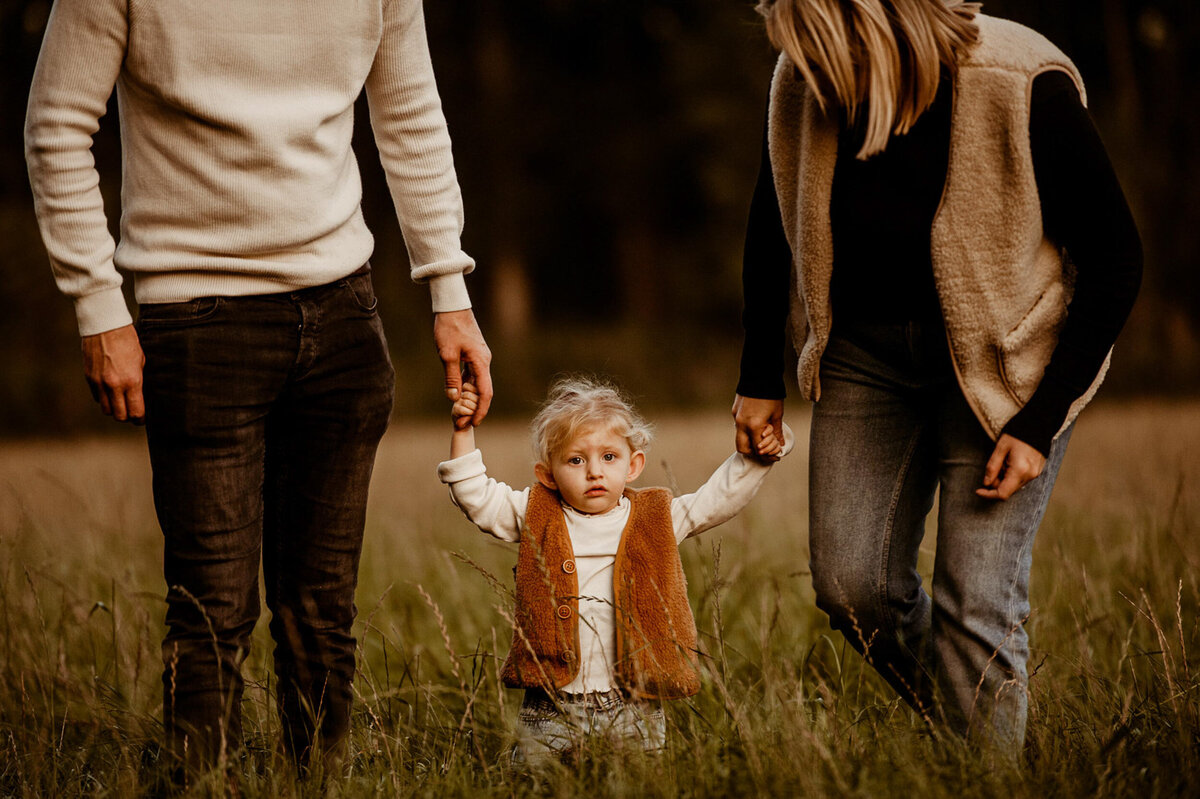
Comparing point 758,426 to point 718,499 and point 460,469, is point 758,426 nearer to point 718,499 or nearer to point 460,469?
point 718,499

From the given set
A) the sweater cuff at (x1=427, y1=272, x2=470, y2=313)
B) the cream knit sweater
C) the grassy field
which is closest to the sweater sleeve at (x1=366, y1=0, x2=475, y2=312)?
the sweater cuff at (x1=427, y1=272, x2=470, y2=313)

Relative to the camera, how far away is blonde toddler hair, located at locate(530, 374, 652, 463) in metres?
2.69

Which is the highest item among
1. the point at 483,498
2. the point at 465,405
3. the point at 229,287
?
the point at 229,287

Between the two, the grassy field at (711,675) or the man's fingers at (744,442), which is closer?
the grassy field at (711,675)

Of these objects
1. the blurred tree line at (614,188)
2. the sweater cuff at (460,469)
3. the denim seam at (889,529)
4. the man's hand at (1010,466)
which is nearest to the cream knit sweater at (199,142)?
the sweater cuff at (460,469)

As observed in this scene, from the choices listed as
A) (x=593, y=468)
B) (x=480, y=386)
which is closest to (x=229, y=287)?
(x=480, y=386)

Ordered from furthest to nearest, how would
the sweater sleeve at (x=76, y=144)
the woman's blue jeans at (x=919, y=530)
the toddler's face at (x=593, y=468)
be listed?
the toddler's face at (x=593, y=468), the woman's blue jeans at (x=919, y=530), the sweater sleeve at (x=76, y=144)

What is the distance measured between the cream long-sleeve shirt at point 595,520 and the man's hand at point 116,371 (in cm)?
68

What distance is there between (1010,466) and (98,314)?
1.93 metres

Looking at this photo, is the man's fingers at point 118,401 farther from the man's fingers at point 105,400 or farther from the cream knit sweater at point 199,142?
the cream knit sweater at point 199,142

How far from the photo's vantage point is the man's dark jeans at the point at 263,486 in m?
2.40

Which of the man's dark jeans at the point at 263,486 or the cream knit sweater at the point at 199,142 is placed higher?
the cream knit sweater at the point at 199,142

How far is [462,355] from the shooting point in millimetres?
2773

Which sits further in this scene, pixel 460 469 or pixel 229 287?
pixel 460 469
